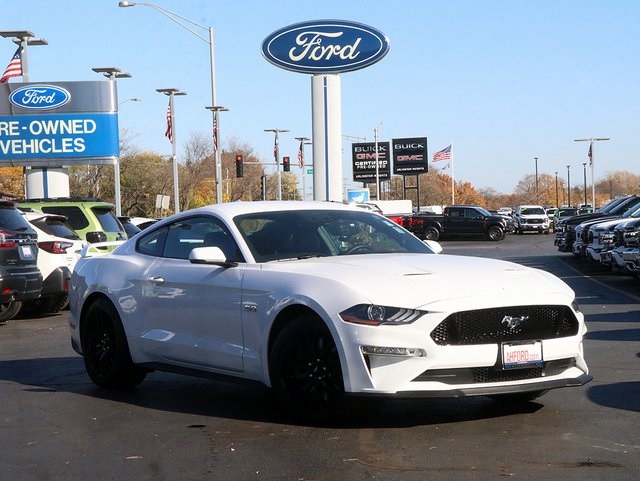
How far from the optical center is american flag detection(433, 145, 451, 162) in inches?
3187

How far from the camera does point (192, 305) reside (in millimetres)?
7781

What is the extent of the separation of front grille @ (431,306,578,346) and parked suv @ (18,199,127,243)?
39.7 ft

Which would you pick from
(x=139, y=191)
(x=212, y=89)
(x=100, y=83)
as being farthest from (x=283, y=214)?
(x=139, y=191)

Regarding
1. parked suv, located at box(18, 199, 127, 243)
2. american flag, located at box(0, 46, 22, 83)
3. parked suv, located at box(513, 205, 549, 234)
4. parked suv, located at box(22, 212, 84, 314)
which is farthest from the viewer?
parked suv, located at box(513, 205, 549, 234)

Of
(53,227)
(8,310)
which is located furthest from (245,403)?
(53,227)

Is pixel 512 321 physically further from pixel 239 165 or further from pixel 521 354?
pixel 239 165

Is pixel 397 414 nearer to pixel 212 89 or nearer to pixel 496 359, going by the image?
pixel 496 359

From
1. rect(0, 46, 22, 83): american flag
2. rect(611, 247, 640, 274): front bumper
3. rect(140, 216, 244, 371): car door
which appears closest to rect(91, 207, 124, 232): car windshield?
rect(611, 247, 640, 274): front bumper

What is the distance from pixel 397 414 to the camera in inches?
283

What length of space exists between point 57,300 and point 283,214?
10.1m

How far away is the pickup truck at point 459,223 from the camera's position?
176ft

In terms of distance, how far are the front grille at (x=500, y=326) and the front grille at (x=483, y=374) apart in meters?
0.17

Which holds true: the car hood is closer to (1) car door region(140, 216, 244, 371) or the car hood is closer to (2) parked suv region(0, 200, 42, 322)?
(1) car door region(140, 216, 244, 371)

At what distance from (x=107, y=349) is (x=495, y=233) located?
151 ft
